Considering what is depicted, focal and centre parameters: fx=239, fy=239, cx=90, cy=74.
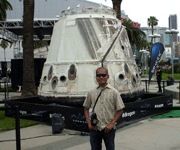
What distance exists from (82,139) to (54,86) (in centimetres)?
228

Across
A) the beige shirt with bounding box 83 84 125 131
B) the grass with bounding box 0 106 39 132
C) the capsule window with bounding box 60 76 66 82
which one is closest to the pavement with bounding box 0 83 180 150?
the grass with bounding box 0 106 39 132

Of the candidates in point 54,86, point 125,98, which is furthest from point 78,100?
point 125,98

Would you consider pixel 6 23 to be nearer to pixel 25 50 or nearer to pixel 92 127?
pixel 25 50

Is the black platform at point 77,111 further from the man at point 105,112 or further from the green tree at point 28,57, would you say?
the green tree at point 28,57

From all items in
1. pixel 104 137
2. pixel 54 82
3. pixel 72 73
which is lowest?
pixel 104 137

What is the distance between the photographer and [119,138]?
18.2ft

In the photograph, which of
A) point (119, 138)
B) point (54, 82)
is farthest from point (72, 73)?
point (119, 138)

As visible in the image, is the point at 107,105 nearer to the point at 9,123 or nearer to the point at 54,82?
the point at 54,82

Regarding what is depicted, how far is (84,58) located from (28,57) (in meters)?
4.92

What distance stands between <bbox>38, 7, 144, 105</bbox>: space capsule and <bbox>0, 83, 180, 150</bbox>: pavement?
109 centimetres

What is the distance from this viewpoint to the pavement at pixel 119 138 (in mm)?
4990

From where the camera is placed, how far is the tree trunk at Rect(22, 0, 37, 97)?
11117 mm

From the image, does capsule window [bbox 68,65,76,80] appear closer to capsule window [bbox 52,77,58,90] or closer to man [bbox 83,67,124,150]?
capsule window [bbox 52,77,58,90]

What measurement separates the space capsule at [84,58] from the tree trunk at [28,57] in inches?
142
